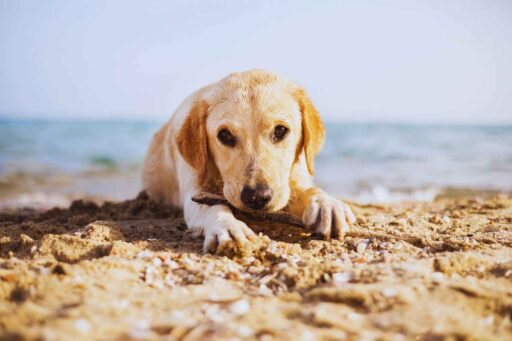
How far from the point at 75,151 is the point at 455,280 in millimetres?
17853

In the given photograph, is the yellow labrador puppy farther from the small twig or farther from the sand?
the sand

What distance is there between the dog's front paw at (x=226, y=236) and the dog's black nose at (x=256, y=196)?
0.69ft

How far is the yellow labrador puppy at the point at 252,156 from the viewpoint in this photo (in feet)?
10.6

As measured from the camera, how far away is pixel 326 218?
3254 mm

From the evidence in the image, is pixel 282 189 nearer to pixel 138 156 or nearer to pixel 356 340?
pixel 356 340

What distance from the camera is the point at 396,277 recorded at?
2344 mm

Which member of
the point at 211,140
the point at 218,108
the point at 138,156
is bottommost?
the point at 138,156

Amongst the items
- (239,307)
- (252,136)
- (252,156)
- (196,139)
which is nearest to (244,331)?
(239,307)

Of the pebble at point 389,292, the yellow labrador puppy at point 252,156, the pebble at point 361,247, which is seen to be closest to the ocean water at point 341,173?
the yellow labrador puppy at point 252,156

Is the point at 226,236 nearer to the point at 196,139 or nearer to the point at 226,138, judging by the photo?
the point at 226,138

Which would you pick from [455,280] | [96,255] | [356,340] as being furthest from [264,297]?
[96,255]

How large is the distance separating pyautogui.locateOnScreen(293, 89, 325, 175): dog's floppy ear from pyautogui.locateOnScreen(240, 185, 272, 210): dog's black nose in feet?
3.29

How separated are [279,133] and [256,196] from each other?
80 cm

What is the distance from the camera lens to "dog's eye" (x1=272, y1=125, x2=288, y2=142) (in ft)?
12.3
